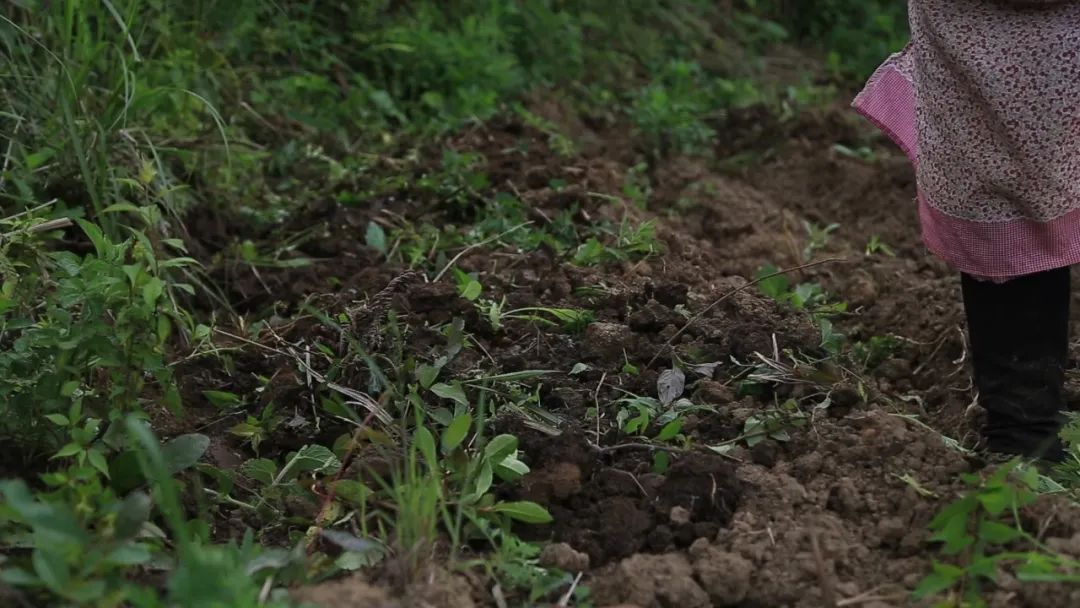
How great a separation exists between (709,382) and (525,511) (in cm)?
58

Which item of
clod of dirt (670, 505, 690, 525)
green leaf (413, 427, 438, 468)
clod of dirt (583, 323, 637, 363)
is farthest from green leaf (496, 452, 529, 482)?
clod of dirt (583, 323, 637, 363)

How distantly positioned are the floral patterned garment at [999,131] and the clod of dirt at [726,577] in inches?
28.1

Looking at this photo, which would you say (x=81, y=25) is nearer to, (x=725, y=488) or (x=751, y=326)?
(x=751, y=326)

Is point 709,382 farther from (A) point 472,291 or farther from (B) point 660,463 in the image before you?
(A) point 472,291

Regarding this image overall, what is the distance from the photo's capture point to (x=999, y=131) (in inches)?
86.7

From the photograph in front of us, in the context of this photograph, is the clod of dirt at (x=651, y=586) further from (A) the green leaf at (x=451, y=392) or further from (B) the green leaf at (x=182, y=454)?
(B) the green leaf at (x=182, y=454)

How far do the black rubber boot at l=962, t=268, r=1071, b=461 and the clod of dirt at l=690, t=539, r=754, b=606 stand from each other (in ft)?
2.22

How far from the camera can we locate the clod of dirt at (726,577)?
193 centimetres

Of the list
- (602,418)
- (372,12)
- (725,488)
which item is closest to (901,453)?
(725,488)

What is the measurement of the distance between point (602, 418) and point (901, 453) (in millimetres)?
506

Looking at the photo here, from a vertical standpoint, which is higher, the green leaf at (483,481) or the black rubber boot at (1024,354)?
the black rubber boot at (1024,354)

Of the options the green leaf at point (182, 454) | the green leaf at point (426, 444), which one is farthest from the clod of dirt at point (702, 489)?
the green leaf at point (182, 454)

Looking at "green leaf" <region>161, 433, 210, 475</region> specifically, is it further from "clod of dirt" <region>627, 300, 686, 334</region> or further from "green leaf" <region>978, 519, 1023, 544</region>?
"green leaf" <region>978, 519, 1023, 544</region>

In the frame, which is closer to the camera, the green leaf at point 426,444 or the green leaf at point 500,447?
the green leaf at point 426,444
